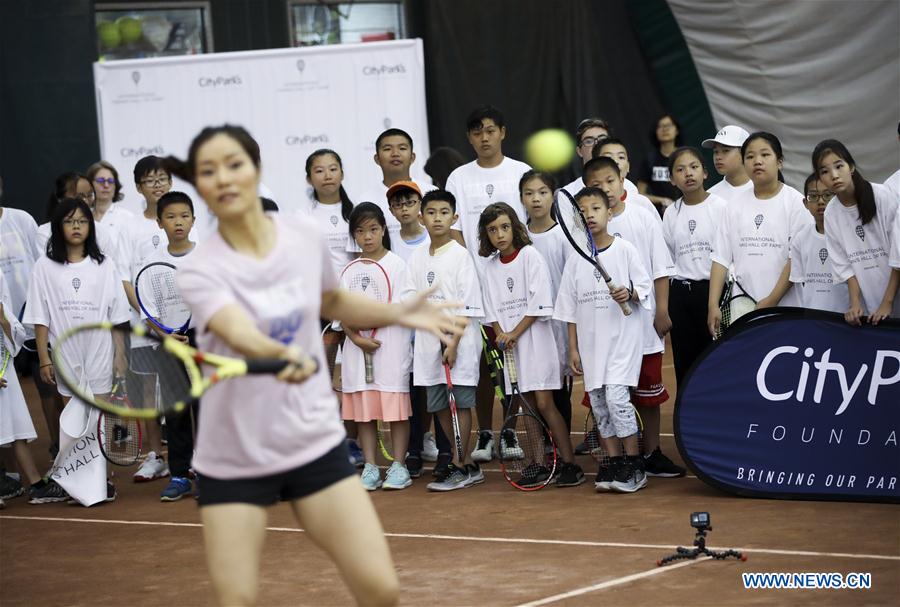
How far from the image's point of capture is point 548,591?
539cm

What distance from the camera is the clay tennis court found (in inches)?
212

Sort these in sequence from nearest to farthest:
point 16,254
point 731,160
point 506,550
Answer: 1. point 506,550
2. point 731,160
3. point 16,254

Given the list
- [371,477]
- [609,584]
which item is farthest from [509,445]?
[609,584]

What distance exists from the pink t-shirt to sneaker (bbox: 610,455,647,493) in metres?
3.79

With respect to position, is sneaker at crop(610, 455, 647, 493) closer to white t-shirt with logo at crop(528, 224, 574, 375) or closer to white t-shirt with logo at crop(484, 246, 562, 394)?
white t-shirt with logo at crop(484, 246, 562, 394)

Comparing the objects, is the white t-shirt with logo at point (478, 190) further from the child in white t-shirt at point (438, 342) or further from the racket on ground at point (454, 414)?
the racket on ground at point (454, 414)

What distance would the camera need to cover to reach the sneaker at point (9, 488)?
8.29m

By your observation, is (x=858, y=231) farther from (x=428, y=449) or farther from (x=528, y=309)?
(x=428, y=449)

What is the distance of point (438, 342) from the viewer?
774 cm

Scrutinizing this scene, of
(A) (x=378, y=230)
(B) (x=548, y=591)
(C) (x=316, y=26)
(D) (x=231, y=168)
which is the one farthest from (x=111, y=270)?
(C) (x=316, y=26)

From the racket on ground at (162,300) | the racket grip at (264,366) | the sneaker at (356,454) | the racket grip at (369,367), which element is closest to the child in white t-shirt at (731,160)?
the racket grip at (369,367)

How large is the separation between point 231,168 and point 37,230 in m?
6.37
